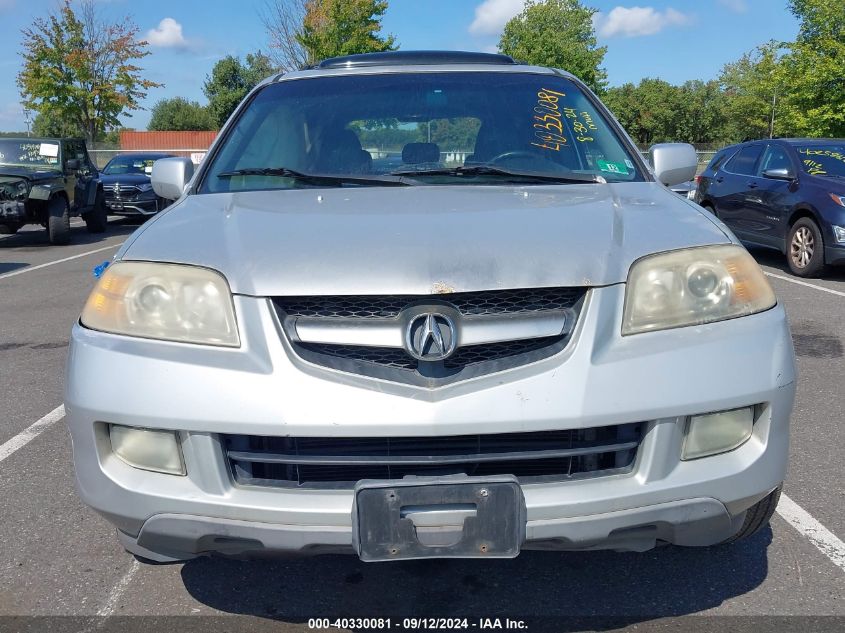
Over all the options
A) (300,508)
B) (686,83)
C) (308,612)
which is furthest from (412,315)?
(686,83)

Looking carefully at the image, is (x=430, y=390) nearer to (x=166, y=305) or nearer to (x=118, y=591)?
(x=166, y=305)

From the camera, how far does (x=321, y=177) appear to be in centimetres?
306

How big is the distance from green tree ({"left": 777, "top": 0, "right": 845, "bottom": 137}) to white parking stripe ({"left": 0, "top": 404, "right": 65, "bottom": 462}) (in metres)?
19.3

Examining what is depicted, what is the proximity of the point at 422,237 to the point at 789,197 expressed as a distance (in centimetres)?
845

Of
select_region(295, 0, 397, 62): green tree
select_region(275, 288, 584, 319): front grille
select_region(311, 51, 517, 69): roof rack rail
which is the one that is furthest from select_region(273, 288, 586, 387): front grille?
select_region(295, 0, 397, 62): green tree

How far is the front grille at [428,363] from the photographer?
2105 mm

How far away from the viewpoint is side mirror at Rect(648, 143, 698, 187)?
3.56m

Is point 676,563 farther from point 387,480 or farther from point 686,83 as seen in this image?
point 686,83

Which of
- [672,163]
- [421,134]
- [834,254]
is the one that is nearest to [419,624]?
[421,134]

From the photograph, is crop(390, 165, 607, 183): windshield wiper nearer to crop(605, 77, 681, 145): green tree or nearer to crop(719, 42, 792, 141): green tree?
crop(719, 42, 792, 141): green tree

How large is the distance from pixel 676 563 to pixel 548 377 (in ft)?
4.01

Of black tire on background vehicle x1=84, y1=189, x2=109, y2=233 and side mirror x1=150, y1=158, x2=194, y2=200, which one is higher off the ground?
side mirror x1=150, y1=158, x2=194, y2=200

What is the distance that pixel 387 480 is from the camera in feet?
6.67

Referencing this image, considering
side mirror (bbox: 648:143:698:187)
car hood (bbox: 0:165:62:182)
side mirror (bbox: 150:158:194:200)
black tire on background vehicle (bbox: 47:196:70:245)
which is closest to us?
side mirror (bbox: 150:158:194:200)
